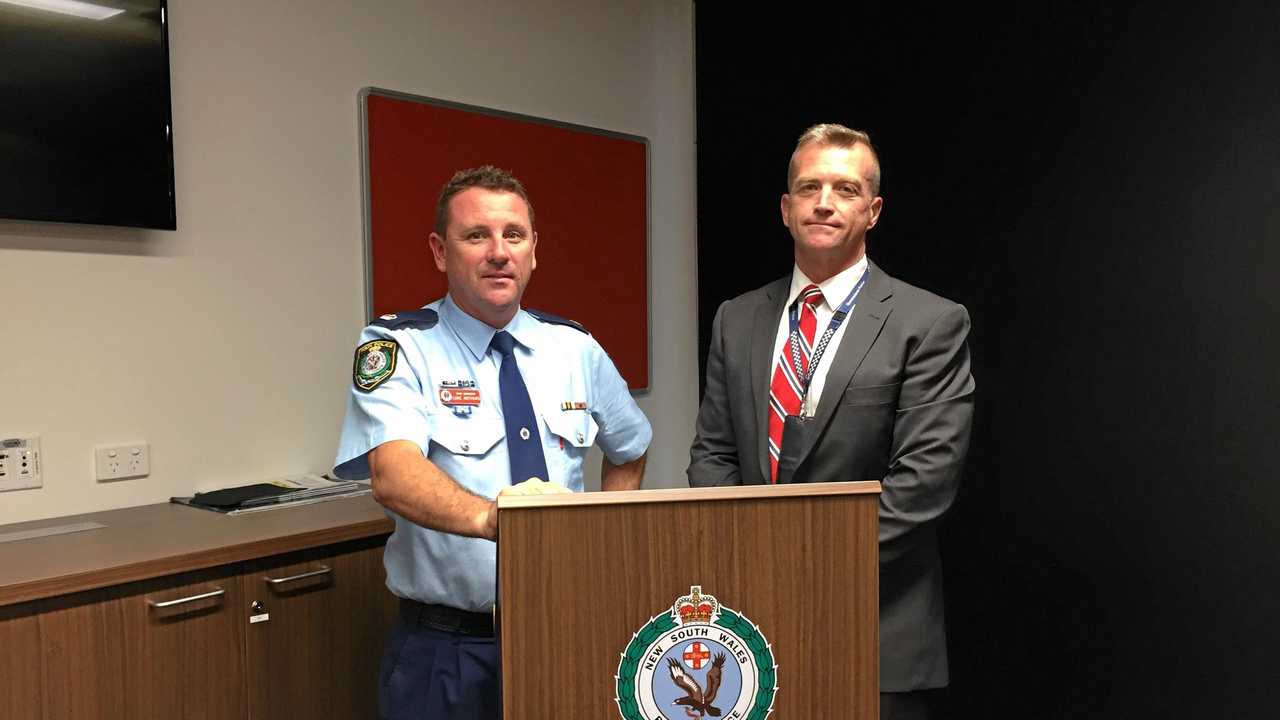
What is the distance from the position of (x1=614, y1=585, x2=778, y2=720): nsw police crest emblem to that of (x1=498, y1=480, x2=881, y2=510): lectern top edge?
11 centimetres

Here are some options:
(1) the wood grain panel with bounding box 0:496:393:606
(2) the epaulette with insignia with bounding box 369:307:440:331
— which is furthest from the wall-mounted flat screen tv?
(2) the epaulette with insignia with bounding box 369:307:440:331

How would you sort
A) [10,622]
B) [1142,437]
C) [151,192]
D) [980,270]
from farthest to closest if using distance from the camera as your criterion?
1. [980,270]
2. [1142,437]
3. [151,192]
4. [10,622]

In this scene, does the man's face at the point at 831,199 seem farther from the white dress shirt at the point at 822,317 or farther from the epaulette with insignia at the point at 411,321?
the epaulette with insignia at the point at 411,321

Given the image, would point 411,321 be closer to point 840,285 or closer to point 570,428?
point 570,428

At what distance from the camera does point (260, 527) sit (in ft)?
7.36

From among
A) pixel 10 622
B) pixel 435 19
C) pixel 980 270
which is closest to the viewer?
pixel 10 622

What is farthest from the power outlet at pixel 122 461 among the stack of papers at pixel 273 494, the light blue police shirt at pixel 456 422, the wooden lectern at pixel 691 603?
the wooden lectern at pixel 691 603

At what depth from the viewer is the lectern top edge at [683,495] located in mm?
1088

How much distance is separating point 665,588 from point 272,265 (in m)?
2.10

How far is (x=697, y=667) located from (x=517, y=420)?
657 millimetres

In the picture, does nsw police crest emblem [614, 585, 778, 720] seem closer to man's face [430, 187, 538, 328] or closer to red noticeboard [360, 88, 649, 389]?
man's face [430, 187, 538, 328]

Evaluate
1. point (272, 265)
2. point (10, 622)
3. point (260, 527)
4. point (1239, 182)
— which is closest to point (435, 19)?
point (272, 265)

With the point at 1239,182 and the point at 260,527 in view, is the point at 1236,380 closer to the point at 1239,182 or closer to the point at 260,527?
the point at 1239,182

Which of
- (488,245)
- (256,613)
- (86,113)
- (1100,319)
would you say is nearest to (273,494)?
(256,613)
